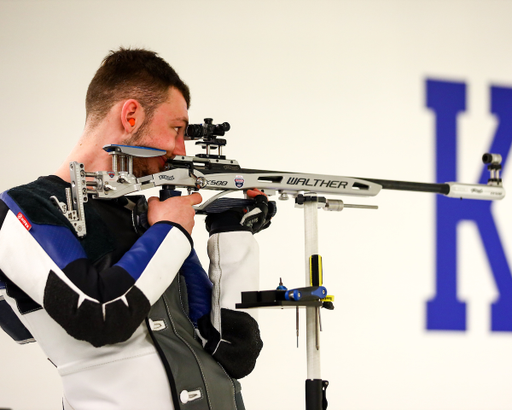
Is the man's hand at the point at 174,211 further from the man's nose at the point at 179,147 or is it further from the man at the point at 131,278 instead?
the man's nose at the point at 179,147

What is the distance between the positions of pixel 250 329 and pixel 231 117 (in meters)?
1.20

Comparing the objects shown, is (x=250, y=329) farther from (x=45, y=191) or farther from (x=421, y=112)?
(x=421, y=112)

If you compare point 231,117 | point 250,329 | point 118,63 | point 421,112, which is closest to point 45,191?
point 118,63

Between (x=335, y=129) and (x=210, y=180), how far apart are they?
1200mm

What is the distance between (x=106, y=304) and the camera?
37.3 inches

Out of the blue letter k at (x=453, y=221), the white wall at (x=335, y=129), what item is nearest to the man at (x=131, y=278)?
the white wall at (x=335, y=129)

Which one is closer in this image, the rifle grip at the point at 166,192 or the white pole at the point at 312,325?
the rifle grip at the point at 166,192

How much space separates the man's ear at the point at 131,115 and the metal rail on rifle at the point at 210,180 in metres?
0.07

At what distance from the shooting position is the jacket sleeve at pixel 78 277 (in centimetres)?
93

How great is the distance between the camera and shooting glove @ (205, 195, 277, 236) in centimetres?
129

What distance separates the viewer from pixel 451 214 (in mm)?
2465

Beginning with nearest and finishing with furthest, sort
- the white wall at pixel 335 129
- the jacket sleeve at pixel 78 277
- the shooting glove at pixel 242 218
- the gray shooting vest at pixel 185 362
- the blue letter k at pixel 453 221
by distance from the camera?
the jacket sleeve at pixel 78 277, the gray shooting vest at pixel 185 362, the shooting glove at pixel 242 218, the white wall at pixel 335 129, the blue letter k at pixel 453 221

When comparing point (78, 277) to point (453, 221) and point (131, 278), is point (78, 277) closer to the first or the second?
point (131, 278)

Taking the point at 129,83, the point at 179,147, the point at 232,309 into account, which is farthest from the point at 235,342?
the point at 129,83
